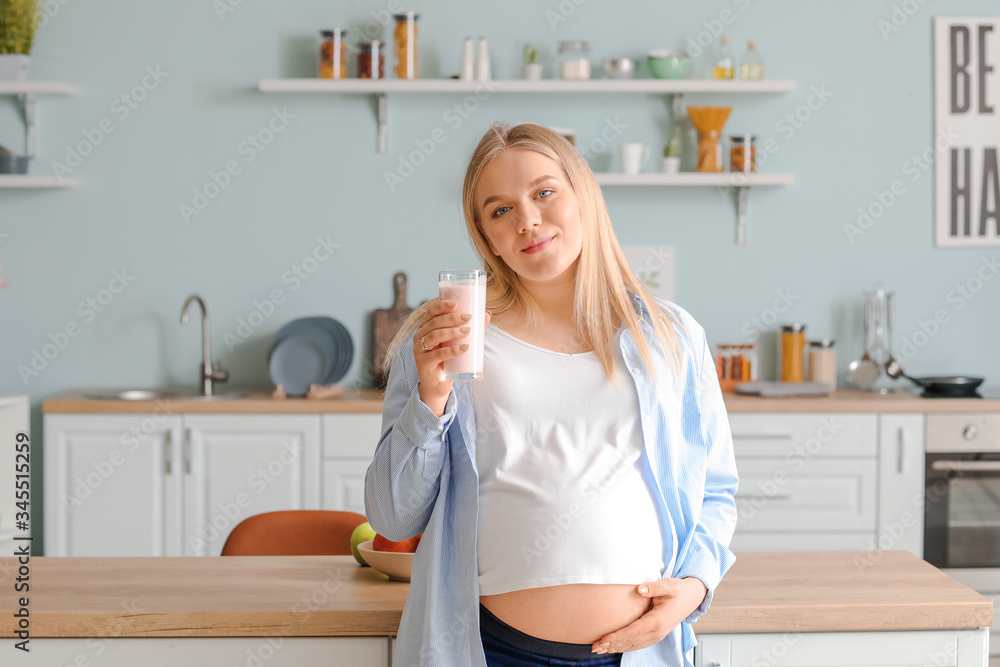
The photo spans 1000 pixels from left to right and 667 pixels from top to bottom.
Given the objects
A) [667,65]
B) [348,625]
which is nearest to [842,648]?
[348,625]

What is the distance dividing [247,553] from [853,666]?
1225 mm

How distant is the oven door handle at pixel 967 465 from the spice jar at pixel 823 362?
510 millimetres

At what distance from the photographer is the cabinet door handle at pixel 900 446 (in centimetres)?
313

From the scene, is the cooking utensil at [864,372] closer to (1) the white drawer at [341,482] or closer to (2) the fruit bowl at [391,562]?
(1) the white drawer at [341,482]

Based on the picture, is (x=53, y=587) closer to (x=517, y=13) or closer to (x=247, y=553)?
(x=247, y=553)

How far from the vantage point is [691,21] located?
3.58 metres

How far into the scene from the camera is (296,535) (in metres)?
1.96

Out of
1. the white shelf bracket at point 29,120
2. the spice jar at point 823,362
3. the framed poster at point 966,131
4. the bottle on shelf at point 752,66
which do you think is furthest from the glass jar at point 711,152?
the white shelf bracket at point 29,120

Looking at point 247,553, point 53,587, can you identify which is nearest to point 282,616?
point 53,587

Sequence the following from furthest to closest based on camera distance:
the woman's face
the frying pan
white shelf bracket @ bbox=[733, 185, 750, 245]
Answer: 1. white shelf bracket @ bbox=[733, 185, 750, 245]
2. the frying pan
3. the woman's face

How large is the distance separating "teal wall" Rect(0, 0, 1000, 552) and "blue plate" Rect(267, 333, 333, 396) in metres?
0.15

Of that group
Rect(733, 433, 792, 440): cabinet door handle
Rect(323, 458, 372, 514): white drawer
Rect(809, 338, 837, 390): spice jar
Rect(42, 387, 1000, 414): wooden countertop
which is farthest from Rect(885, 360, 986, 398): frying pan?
Rect(323, 458, 372, 514): white drawer

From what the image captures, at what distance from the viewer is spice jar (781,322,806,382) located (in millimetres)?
3512

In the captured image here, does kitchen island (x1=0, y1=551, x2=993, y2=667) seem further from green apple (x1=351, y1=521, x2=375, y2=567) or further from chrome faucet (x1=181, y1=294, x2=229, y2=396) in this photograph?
chrome faucet (x1=181, y1=294, x2=229, y2=396)
